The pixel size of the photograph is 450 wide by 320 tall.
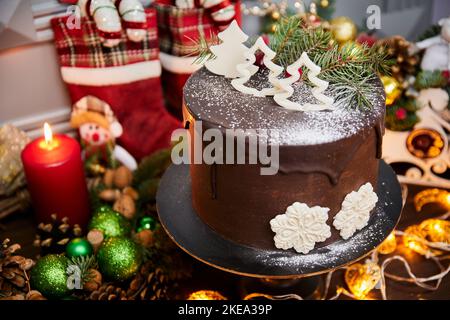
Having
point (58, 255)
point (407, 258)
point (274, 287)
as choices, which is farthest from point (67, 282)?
point (407, 258)

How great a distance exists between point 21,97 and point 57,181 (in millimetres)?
327

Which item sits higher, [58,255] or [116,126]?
[116,126]

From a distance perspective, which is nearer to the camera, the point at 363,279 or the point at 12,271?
the point at 12,271

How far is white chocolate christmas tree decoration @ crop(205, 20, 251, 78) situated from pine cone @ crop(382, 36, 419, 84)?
1.87ft

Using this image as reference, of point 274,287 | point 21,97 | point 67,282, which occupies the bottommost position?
point 274,287

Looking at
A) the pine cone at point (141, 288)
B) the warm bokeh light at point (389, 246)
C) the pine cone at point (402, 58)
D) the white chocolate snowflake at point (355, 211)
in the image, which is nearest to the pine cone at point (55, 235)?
the pine cone at point (141, 288)

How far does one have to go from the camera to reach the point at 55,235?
1236 mm

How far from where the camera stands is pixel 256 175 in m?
0.95

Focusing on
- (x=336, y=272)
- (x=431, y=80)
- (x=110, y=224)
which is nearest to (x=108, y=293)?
(x=110, y=224)

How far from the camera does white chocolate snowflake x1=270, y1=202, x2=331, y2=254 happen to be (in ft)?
3.18

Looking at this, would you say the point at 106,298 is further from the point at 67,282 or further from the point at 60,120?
the point at 60,120

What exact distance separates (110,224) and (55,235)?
12cm

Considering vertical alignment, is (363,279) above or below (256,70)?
below

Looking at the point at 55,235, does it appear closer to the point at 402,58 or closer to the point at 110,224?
the point at 110,224
